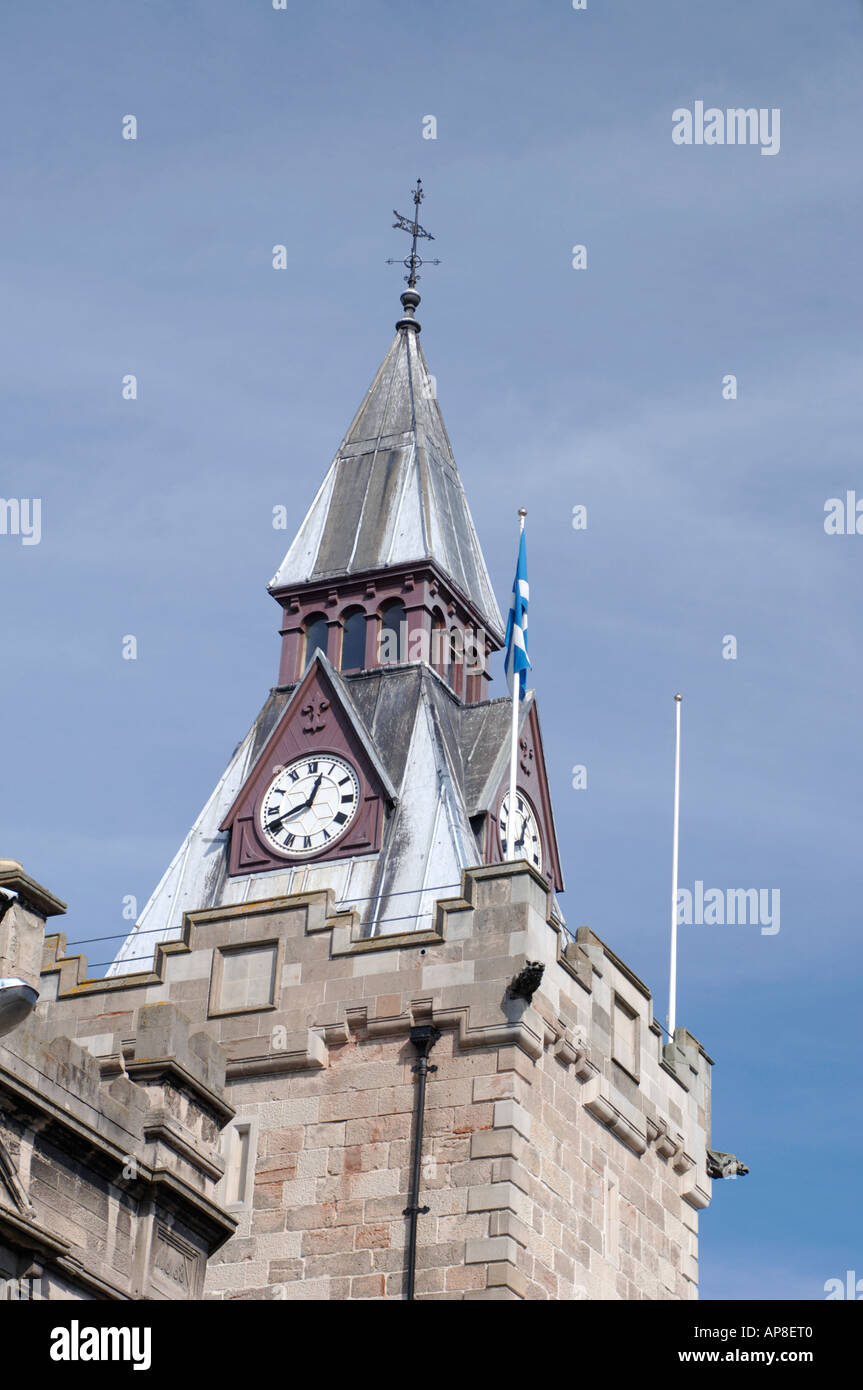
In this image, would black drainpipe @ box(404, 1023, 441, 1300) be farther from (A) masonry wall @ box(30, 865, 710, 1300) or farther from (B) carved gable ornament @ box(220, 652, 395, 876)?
(B) carved gable ornament @ box(220, 652, 395, 876)

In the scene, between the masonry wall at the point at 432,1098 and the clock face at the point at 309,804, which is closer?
the masonry wall at the point at 432,1098

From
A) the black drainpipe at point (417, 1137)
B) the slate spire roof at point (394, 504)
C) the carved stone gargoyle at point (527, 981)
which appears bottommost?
the black drainpipe at point (417, 1137)

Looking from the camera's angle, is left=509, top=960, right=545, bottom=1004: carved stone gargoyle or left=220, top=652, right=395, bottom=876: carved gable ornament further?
left=220, top=652, right=395, bottom=876: carved gable ornament

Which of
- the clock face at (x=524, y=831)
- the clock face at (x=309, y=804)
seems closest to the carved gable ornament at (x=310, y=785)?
the clock face at (x=309, y=804)

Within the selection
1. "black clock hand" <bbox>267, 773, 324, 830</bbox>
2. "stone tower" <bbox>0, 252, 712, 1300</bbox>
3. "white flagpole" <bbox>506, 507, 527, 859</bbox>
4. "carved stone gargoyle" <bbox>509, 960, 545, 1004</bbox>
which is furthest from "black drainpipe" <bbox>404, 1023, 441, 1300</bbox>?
"black clock hand" <bbox>267, 773, 324, 830</bbox>

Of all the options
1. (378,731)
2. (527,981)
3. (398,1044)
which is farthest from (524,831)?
(527,981)

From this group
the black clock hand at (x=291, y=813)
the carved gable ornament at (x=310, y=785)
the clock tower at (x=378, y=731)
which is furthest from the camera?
the black clock hand at (x=291, y=813)

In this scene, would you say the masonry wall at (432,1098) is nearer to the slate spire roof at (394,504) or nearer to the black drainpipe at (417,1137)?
the black drainpipe at (417,1137)

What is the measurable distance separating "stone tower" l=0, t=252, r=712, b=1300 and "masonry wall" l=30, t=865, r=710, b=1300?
39 millimetres

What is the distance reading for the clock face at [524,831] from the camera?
4578 cm

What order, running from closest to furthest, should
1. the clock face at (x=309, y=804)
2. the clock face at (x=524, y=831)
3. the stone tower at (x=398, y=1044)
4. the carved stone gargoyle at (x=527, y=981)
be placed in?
the stone tower at (x=398, y=1044) < the carved stone gargoyle at (x=527, y=981) < the clock face at (x=309, y=804) < the clock face at (x=524, y=831)

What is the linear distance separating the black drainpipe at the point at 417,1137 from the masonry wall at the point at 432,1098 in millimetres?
98

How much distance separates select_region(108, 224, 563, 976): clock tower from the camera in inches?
1730
